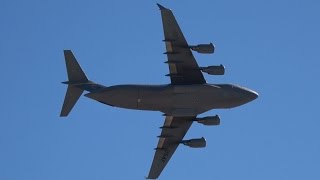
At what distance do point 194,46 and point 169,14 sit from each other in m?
3.41

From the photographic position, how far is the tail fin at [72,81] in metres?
59.2

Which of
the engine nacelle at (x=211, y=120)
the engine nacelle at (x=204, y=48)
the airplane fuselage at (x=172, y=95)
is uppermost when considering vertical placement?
the engine nacelle at (x=204, y=48)

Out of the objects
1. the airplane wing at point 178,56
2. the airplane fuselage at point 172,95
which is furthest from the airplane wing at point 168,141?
the airplane wing at point 178,56

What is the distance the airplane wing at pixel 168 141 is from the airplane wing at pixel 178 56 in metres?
4.85

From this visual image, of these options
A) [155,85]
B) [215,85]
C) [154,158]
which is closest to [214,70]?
[215,85]

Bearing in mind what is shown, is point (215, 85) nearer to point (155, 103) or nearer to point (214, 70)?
point (214, 70)

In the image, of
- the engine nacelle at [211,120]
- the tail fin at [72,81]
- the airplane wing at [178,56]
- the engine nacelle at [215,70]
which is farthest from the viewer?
the engine nacelle at [211,120]

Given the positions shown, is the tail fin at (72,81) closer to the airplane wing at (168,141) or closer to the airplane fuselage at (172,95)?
the airplane fuselage at (172,95)

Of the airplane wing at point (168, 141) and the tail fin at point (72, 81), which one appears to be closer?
the tail fin at point (72, 81)

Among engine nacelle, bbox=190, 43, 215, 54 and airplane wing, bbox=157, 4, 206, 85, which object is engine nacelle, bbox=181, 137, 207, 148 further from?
engine nacelle, bbox=190, 43, 215, 54

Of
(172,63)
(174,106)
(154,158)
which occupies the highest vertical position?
(172,63)

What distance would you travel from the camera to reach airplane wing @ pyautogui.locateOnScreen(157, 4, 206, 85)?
181ft

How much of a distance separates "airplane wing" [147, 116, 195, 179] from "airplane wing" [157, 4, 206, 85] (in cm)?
485

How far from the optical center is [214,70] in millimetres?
56781
